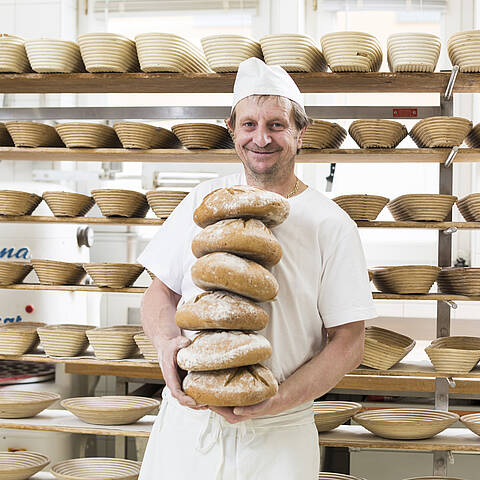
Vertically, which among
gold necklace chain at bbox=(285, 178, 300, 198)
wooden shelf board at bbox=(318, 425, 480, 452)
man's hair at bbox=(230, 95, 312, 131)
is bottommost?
wooden shelf board at bbox=(318, 425, 480, 452)

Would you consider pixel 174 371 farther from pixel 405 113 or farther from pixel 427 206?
pixel 405 113

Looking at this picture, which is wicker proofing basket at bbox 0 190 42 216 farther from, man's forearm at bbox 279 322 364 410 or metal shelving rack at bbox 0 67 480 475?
man's forearm at bbox 279 322 364 410

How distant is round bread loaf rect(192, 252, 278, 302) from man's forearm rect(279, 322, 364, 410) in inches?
8.4

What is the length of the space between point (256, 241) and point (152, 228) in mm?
3192

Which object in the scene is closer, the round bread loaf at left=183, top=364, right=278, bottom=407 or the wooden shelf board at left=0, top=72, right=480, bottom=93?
the round bread loaf at left=183, top=364, right=278, bottom=407

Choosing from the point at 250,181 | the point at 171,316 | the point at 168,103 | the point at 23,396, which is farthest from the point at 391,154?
the point at 168,103

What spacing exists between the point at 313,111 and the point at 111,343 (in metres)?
1.37

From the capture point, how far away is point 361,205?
10.1ft

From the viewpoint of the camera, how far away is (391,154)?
3.09 metres

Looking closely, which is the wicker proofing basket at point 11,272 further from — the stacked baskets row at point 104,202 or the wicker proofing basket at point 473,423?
the wicker proofing basket at point 473,423

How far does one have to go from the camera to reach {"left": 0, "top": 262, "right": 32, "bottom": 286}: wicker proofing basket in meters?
3.31

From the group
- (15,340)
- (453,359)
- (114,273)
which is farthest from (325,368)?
(15,340)

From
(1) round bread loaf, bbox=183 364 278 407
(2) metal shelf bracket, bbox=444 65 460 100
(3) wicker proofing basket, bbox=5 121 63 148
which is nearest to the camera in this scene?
(1) round bread loaf, bbox=183 364 278 407

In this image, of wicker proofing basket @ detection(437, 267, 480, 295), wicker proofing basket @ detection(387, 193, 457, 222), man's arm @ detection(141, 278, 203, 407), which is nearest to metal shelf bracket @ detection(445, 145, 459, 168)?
wicker proofing basket @ detection(387, 193, 457, 222)
